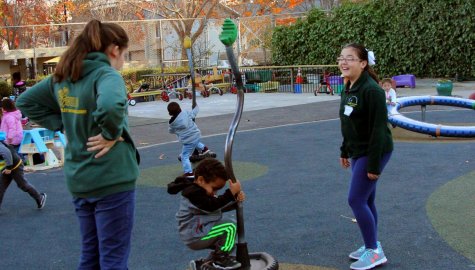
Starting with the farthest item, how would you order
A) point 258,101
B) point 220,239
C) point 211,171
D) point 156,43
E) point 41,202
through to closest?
1. point 156,43
2. point 258,101
3. point 41,202
4. point 220,239
5. point 211,171

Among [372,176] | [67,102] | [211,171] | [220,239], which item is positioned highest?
[67,102]

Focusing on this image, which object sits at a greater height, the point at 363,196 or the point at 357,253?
the point at 363,196

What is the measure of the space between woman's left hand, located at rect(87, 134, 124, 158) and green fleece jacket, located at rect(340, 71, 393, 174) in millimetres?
2099

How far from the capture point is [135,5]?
1393 inches

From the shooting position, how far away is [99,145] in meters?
3.14

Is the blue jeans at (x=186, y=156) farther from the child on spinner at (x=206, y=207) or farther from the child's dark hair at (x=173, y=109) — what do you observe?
the child on spinner at (x=206, y=207)

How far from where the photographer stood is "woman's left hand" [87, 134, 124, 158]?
10.3 feet

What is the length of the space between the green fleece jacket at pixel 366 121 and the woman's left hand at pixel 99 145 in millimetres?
2099

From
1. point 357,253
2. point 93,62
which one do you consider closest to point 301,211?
point 357,253

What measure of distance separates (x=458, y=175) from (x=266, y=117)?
861cm

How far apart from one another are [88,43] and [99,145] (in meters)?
0.57

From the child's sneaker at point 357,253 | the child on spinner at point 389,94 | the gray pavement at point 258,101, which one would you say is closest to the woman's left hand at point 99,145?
the child's sneaker at point 357,253

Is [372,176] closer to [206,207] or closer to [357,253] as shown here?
[357,253]

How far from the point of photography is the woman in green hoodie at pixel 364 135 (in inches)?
176
